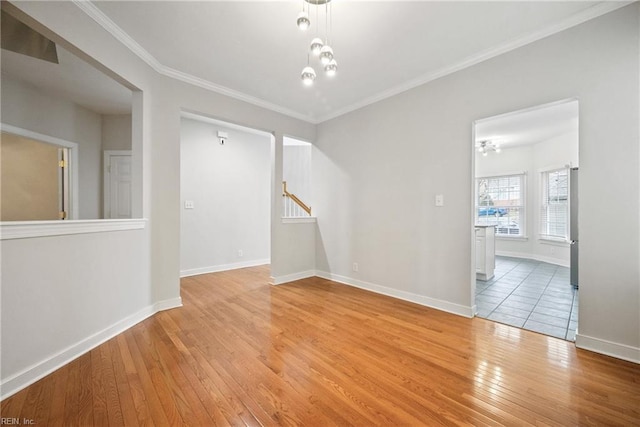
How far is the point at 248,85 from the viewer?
3.44 meters

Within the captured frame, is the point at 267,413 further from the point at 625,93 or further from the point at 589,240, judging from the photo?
the point at 625,93

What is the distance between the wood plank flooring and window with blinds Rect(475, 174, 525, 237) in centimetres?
544

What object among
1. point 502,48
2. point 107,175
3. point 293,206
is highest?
point 502,48

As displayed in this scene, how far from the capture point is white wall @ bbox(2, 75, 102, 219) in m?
3.23

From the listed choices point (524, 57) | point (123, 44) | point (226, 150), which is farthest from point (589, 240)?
point (226, 150)

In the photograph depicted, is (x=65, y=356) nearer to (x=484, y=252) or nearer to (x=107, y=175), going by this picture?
(x=107, y=175)

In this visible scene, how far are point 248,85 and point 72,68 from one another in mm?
2002

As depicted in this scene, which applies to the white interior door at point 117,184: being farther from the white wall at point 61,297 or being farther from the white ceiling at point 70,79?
the white wall at point 61,297

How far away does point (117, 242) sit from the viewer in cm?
248

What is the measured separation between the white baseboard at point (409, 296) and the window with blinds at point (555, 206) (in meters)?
4.83

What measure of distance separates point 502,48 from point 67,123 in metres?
5.89

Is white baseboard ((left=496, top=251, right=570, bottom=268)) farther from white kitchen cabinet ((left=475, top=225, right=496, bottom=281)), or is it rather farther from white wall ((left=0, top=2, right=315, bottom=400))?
white wall ((left=0, top=2, right=315, bottom=400))

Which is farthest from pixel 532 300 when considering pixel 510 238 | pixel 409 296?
pixel 510 238

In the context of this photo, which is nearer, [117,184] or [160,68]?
[160,68]
